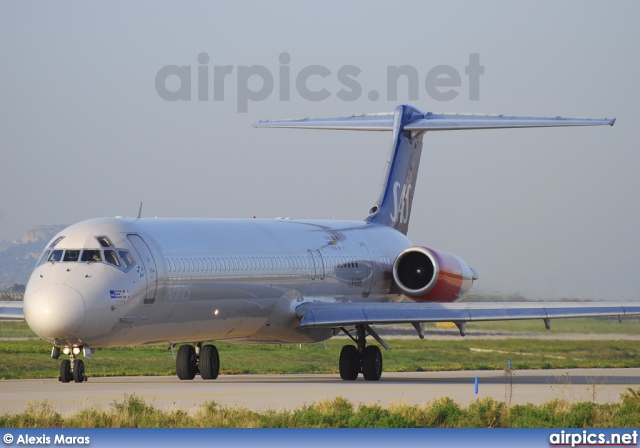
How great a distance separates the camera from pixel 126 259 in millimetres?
25953

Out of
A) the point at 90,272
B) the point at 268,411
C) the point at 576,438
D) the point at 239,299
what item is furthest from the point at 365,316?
the point at 576,438

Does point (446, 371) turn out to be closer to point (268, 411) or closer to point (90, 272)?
point (90, 272)

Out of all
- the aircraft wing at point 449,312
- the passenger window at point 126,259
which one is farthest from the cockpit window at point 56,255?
the aircraft wing at point 449,312

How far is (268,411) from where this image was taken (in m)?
18.7

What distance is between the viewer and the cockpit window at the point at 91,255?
25656mm

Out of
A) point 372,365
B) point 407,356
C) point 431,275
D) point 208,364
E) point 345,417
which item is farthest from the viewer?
point 407,356

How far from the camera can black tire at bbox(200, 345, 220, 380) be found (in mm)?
30656

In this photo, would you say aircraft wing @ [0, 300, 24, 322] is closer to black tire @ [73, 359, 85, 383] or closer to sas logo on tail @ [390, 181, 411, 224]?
black tire @ [73, 359, 85, 383]

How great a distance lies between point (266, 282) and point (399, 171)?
10.00 metres

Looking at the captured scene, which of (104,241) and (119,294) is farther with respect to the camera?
(104,241)

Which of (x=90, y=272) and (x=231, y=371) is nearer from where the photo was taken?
(x=90, y=272)

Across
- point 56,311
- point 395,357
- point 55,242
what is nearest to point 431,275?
point 395,357

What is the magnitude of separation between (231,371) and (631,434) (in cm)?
1976

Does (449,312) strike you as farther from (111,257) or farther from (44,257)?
(44,257)
